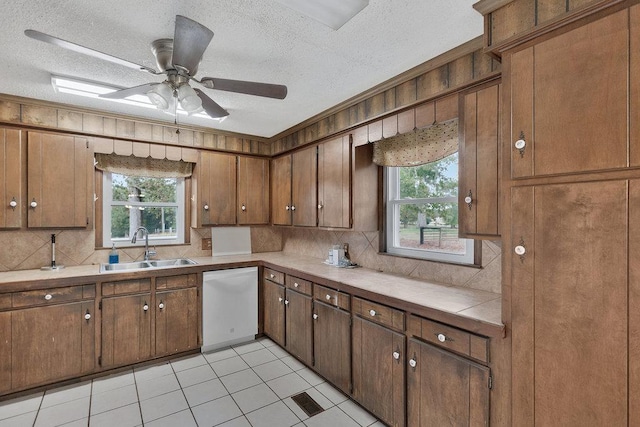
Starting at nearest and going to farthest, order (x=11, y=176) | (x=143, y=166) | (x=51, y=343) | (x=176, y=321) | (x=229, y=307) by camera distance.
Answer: (x=51, y=343), (x=11, y=176), (x=176, y=321), (x=229, y=307), (x=143, y=166)

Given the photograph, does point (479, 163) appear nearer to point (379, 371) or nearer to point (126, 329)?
point (379, 371)

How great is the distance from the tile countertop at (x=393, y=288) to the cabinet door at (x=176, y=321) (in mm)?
303

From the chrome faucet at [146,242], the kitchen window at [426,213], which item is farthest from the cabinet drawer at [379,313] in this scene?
the chrome faucet at [146,242]

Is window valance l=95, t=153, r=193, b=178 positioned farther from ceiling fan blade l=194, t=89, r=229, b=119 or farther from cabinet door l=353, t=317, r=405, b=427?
cabinet door l=353, t=317, r=405, b=427

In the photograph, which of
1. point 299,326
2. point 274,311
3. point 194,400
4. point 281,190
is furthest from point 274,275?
point 194,400

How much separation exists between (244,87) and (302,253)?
267cm

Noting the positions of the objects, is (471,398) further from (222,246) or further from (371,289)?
(222,246)

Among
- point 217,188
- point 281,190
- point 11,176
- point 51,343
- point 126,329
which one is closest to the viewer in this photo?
point 51,343

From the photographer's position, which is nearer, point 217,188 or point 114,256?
point 114,256

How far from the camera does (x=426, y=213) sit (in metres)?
2.69

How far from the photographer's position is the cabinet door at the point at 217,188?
12.5ft

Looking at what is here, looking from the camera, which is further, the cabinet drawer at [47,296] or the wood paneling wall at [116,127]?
the wood paneling wall at [116,127]

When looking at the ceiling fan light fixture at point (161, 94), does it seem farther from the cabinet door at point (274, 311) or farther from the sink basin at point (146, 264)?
the cabinet door at point (274, 311)

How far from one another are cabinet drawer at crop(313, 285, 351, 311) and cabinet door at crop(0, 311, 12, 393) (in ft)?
8.26
